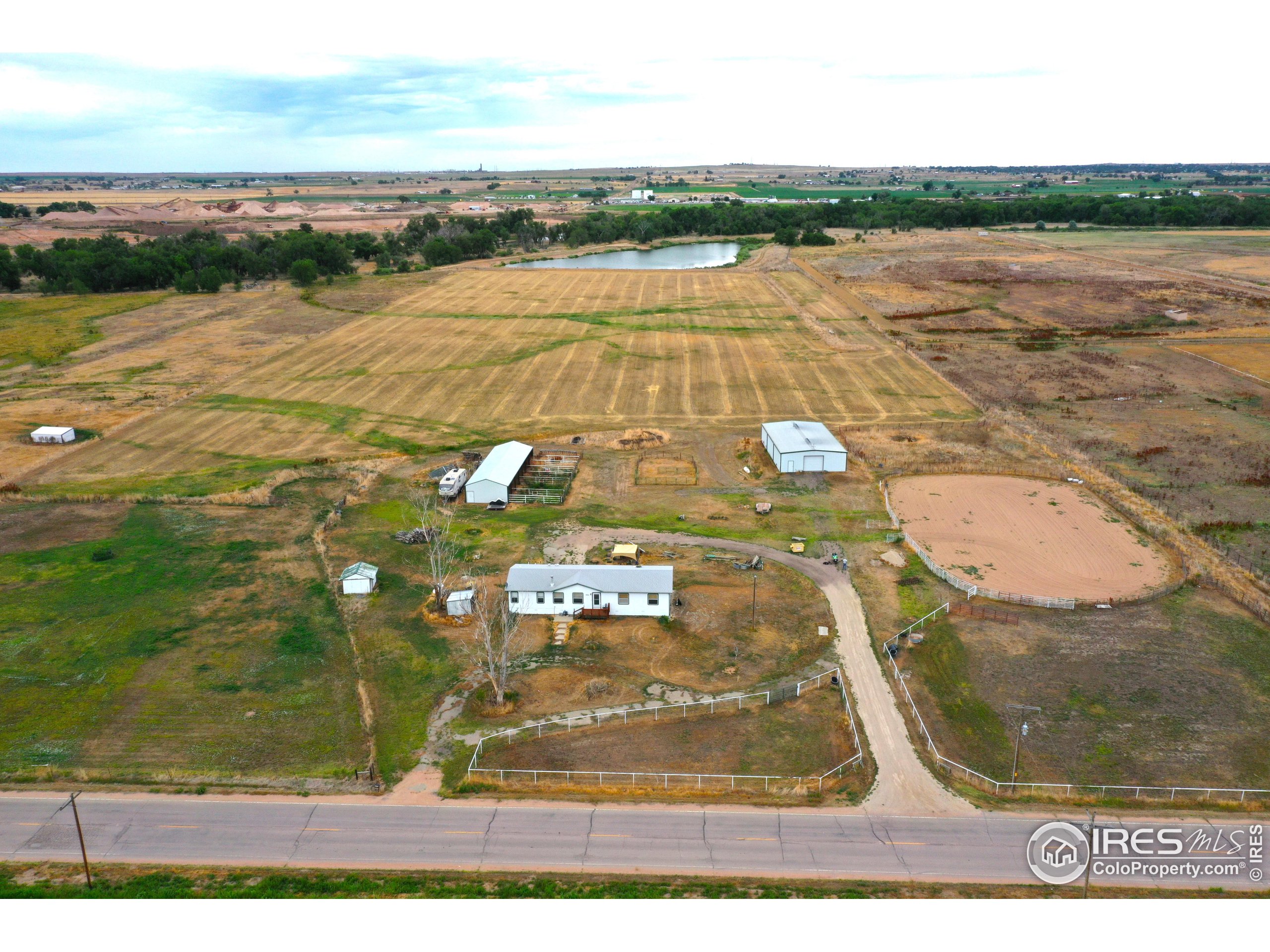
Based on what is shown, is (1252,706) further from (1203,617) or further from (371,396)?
(371,396)

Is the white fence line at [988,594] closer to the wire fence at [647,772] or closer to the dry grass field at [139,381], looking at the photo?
the wire fence at [647,772]

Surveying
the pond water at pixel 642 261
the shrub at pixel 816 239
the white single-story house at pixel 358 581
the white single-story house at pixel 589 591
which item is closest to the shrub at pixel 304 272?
the pond water at pixel 642 261

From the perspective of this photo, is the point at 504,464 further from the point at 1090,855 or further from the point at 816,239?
the point at 816,239

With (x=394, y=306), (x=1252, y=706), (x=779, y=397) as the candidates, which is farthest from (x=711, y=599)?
(x=394, y=306)

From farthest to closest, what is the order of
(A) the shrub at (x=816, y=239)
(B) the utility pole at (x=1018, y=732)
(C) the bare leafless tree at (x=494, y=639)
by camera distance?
(A) the shrub at (x=816, y=239)
(C) the bare leafless tree at (x=494, y=639)
(B) the utility pole at (x=1018, y=732)

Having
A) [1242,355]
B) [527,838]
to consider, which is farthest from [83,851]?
[1242,355]

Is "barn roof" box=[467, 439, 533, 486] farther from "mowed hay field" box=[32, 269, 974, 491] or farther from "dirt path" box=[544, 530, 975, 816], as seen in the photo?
"dirt path" box=[544, 530, 975, 816]

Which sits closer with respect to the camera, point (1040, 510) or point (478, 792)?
point (478, 792)
